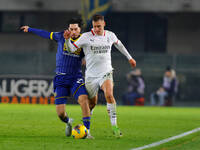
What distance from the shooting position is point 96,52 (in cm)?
1046

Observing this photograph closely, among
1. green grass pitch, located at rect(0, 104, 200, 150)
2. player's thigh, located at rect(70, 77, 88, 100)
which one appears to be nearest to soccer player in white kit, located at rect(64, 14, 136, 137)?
player's thigh, located at rect(70, 77, 88, 100)

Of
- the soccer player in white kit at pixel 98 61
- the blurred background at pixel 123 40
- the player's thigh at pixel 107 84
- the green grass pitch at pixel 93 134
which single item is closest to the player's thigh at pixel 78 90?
the soccer player in white kit at pixel 98 61

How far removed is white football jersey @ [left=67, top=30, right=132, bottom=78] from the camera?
10414 millimetres

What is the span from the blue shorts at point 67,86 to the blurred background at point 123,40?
43.0ft

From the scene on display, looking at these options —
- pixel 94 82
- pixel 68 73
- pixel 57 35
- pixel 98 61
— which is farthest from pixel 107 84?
pixel 57 35

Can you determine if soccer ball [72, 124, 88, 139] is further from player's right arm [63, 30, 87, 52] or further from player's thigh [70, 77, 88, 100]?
player's right arm [63, 30, 87, 52]

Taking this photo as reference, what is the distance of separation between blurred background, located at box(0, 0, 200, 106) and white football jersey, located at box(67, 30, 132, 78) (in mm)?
13371

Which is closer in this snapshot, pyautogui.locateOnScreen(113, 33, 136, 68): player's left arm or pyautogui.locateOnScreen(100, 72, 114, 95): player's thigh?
pyautogui.locateOnScreen(100, 72, 114, 95): player's thigh

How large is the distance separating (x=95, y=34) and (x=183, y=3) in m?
22.4

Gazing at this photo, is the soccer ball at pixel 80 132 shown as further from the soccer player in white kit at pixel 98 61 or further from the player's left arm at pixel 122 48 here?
the player's left arm at pixel 122 48

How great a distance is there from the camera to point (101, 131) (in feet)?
38.7

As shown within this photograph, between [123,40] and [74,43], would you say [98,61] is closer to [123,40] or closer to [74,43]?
[74,43]

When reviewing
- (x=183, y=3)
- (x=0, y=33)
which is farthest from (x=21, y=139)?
(x=0, y=33)

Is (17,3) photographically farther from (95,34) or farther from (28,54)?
(95,34)
